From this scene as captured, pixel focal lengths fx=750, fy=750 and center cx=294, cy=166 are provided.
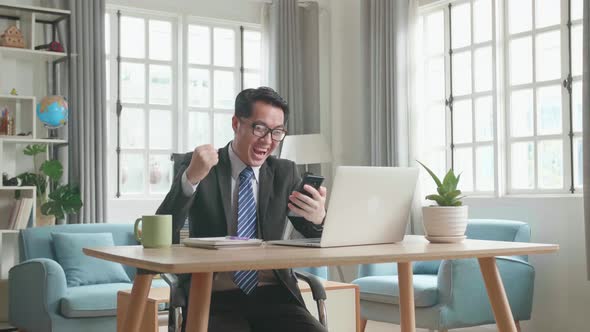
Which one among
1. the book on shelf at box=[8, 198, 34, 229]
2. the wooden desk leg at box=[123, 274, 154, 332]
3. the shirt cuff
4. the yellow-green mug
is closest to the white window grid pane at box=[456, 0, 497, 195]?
the book on shelf at box=[8, 198, 34, 229]

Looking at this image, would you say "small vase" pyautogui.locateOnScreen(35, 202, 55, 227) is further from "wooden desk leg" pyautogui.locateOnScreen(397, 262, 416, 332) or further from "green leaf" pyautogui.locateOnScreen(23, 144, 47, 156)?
"wooden desk leg" pyautogui.locateOnScreen(397, 262, 416, 332)

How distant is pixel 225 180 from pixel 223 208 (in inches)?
3.9

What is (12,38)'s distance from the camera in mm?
5328

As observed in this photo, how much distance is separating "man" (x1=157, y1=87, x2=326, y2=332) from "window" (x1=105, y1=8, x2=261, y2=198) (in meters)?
3.68

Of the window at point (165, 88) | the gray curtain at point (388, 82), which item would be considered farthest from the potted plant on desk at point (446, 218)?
the window at point (165, 88)

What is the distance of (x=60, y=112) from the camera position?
5.34 meters

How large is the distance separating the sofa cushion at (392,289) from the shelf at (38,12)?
9.51 feet

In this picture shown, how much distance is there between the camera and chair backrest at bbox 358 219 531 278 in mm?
4594

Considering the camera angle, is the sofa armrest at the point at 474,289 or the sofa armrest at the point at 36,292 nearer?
the sofa armrest at the point at 474,289

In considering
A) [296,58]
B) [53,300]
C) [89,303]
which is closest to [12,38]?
[53,300]

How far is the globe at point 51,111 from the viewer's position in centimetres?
530

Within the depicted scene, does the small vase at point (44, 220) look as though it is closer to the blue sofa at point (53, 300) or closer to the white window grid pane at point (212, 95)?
the blue sofa at point (53, 300)

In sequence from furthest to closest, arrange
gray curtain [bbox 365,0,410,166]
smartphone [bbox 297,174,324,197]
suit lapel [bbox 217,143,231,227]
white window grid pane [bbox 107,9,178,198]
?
white window grid pane [bbox 107,9,178,198], gray curtain [bbox 365,0,410,166], suit lapel [bbox 217,143,231,227], smartphone [bbox 297,174,324,197]

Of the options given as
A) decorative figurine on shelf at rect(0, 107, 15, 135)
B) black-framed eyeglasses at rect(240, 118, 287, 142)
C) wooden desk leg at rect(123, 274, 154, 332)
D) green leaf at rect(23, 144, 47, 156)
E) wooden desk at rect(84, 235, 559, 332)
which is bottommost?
wooden desk leg at rect(123, 274, 154, 332)
